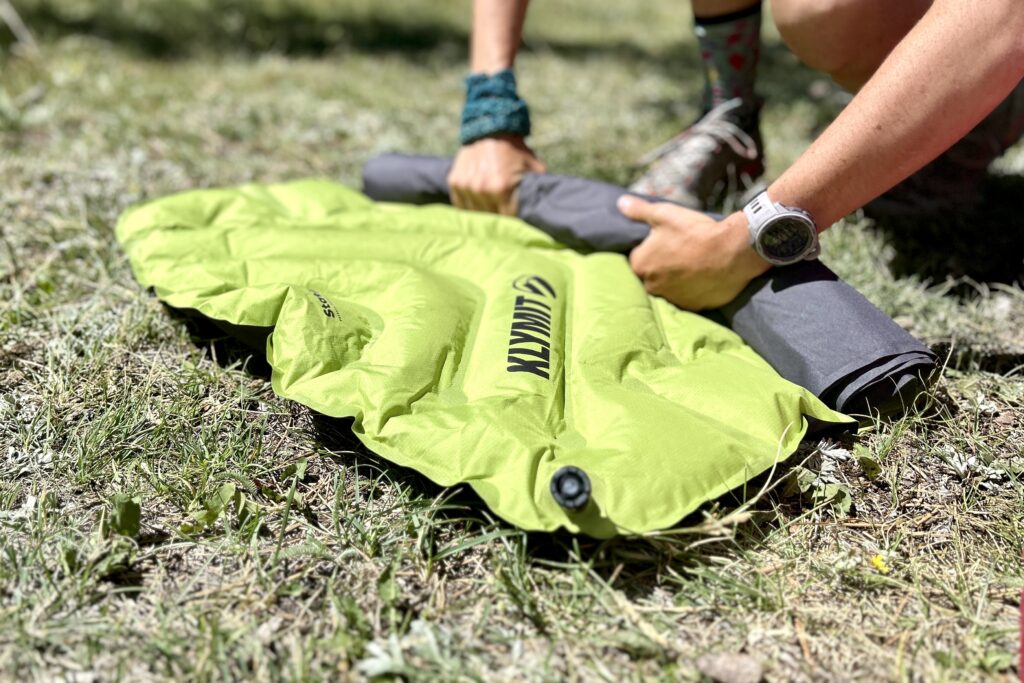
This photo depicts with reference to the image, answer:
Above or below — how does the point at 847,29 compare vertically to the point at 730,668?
above

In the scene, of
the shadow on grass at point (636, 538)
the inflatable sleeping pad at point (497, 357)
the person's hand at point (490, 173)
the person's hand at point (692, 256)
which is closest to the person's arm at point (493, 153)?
the person's hand at point (490, 173)

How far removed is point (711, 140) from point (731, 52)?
27 centimetres

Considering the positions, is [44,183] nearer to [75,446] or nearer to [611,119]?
[75,446]

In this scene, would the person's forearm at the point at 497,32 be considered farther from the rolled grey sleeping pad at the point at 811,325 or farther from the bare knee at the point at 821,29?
the bare knee at the point at 821,29

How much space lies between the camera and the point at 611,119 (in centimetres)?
333

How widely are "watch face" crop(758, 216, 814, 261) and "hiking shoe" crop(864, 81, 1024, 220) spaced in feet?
2.83

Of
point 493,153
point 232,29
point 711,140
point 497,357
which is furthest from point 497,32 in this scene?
point 232,29

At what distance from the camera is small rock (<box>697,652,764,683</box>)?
0.98m

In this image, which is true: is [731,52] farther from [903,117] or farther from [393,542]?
[393,542]

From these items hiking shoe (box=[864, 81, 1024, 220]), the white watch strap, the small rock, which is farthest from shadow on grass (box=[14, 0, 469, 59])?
the small rock

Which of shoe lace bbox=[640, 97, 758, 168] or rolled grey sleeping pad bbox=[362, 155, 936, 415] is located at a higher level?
shoe lace bbox=[640, 97, 758, 168]

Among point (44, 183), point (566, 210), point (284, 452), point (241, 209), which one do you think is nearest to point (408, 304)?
point (284, 452)

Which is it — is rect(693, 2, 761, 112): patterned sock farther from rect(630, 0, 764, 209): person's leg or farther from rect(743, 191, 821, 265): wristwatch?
rect(743, 191, 821, 265): wristwatch

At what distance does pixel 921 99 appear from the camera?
131cm
